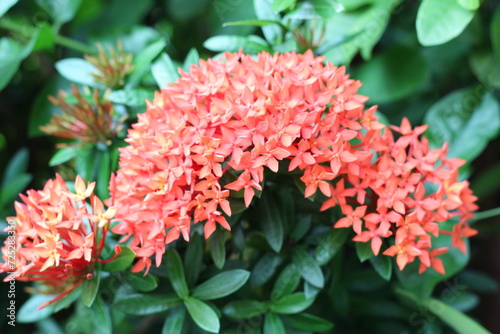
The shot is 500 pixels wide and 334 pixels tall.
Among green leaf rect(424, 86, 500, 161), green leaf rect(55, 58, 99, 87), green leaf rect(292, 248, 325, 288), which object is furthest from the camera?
green leaf rect(424, 86, 500, 161)

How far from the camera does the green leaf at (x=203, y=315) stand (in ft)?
2.60

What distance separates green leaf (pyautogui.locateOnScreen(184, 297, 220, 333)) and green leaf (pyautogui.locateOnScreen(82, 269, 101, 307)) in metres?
0.14

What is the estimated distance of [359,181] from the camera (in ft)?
2.70

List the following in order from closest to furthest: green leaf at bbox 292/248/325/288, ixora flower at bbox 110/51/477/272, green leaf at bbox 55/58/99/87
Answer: ixora flower at bbox 110/51/477/272 → green leaf at bbox 292/248/325/288 → green leaf at bbox 55/58/99/87

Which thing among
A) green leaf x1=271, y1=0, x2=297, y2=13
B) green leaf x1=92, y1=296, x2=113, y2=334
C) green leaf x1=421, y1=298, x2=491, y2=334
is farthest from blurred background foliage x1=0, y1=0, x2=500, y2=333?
green leaf x1=92, y1=296, x2=113, y2=334

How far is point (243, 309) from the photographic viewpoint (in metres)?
0.87

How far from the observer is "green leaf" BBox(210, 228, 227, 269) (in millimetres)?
805

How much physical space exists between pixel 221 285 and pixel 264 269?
0.09 meters

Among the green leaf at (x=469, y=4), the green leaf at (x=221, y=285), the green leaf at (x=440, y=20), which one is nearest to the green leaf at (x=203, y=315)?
the green leaf at (x=221, y=285)

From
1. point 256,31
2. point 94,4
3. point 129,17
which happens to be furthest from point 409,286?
point 94,4

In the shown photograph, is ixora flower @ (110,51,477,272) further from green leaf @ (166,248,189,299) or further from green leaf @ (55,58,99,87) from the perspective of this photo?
green leaf @ (55,58,99,87)

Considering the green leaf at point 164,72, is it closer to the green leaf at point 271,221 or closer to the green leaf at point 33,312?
the green leaf at point 271,221

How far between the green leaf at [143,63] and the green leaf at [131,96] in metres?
0.04

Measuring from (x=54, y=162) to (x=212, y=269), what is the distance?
0.35 meters
